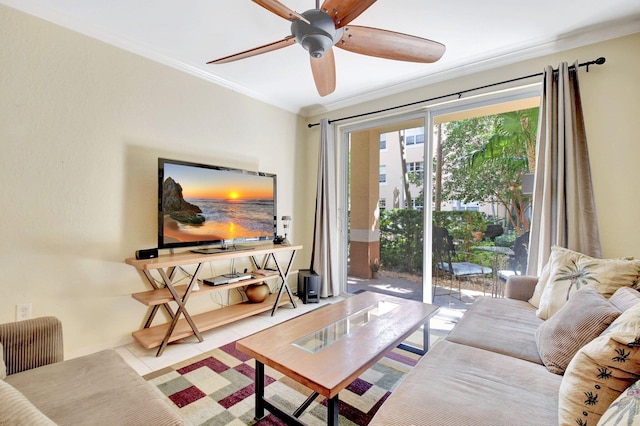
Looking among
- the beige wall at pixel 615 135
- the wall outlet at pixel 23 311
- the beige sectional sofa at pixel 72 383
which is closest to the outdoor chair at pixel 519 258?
the beige wall at pixel 615 135

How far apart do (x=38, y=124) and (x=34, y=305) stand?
1.27m

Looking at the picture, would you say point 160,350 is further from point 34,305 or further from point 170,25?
point 170,25

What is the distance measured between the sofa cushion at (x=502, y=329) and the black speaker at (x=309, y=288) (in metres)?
1.82


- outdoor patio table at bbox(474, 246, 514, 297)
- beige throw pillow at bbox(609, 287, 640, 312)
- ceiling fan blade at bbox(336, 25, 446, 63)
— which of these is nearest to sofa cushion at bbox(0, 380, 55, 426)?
ceiling fan blade at bbox(336, 25, 446, 63)

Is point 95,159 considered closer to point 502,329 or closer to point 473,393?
point 473,393

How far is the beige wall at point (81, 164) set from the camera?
197 cm

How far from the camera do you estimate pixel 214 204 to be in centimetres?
283

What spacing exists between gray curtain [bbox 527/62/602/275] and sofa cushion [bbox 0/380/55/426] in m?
2.91

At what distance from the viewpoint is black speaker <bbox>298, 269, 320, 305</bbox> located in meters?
3.50

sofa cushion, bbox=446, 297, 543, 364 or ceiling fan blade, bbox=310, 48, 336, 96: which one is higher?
ceiling fan blade, bbox=310, 48, 336, 96

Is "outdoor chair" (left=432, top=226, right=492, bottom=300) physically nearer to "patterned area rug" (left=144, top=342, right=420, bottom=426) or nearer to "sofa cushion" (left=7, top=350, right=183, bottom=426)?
"patterned area rug" (left=144, top=342, right=420, bottom=426)

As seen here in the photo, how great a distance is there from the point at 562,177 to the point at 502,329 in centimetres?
133

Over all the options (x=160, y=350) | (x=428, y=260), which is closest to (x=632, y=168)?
(x=428, y=260)

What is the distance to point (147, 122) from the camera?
257 centimetres
